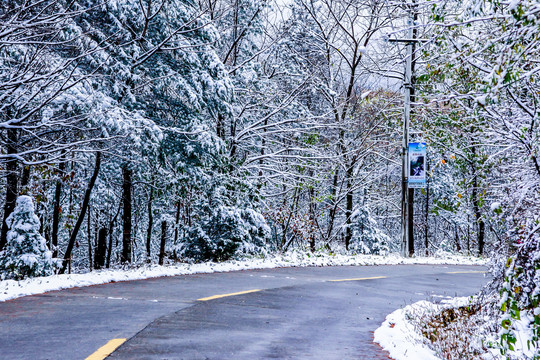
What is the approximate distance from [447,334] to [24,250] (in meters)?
11.4

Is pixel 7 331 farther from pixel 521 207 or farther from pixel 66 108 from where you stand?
pixel 66 108

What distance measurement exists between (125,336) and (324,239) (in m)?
23.1

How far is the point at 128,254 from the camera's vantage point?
73.7 ft

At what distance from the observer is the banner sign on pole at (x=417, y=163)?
2175 centimetres

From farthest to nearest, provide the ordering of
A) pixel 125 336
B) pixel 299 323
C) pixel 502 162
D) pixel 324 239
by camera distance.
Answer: pixel 324 239
pixel 502 162
pixel 299 323
pixel 125 336

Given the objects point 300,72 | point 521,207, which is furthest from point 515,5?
point 300,72

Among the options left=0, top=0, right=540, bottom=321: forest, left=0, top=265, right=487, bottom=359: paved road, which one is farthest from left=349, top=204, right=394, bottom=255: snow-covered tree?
left=0, top=265, right=487, bottom=359: paved road

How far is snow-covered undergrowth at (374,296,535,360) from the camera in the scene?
6.39 metres

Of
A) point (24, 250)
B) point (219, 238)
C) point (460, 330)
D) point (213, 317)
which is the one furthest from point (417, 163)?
point (213, 317)

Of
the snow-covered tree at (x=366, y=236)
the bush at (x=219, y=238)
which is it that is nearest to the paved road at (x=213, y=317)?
the bush at (x=219, y=238)

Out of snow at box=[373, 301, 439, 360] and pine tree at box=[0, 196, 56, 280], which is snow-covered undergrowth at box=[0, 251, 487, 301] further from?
snow at box=[373, 301, 439, 360]

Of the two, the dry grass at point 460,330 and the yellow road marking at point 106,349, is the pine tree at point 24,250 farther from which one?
the dry grass at point 460,330

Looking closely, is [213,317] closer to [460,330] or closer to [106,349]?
[106,349]

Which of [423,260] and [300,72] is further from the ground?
[300,72]
